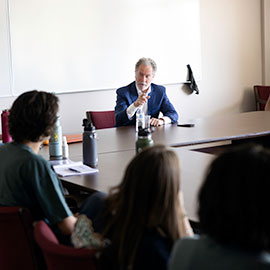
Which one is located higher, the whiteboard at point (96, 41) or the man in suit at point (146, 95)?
the whiteboard at point (96, 41)

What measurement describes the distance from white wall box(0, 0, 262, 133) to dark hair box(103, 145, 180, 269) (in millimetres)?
5358

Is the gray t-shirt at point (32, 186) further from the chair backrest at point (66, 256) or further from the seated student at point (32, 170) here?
the chair backrest at point (66, 256)

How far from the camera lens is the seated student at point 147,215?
4.96ft

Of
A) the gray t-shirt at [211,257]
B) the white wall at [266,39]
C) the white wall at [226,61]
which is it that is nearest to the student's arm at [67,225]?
the gray t-shirt at [211,257]

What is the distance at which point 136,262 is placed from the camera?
1.50m

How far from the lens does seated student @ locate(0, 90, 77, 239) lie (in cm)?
219

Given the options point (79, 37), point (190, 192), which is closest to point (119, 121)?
point (79, 37)

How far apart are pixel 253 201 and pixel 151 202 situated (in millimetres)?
377

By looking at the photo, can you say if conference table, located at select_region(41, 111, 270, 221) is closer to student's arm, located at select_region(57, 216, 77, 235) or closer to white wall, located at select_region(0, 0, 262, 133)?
student's arm, located at select_region(57, 216, 77, 235)

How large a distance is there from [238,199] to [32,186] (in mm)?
1158

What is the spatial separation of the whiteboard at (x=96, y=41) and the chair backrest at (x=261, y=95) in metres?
1.07

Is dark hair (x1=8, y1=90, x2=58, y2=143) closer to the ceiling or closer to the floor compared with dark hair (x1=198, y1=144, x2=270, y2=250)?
closer to the ceiling

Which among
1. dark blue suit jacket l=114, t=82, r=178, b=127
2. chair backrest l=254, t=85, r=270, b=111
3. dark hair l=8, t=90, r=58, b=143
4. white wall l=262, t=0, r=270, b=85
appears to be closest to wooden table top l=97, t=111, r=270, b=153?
dark blue suit jacket l=114, t=82, r=178, b=127

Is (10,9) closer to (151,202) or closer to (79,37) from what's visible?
(79,37)
